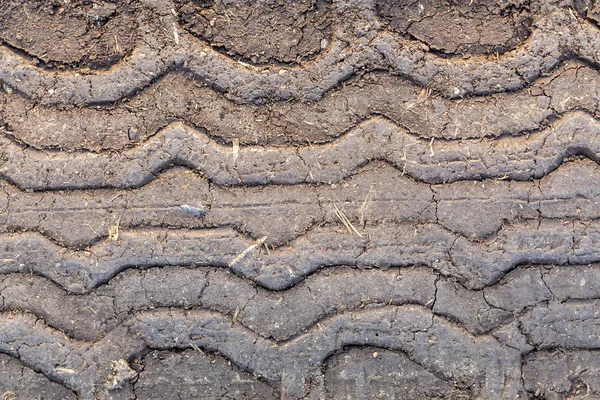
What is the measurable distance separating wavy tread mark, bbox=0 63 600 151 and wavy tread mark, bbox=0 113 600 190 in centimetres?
5

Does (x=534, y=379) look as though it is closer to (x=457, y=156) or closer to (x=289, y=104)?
(x=457, y=156)

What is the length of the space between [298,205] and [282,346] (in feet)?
1.93

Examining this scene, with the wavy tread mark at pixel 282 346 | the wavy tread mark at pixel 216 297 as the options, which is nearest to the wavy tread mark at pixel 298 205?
the wavy tread mark at pixel 216 297

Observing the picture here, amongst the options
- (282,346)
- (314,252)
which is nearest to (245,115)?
(314,252)

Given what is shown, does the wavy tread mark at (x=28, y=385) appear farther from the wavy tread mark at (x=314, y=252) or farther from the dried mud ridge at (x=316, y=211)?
the wavy tread mark at (x=314, y=252)

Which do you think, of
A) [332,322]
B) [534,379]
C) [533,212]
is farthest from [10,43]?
[534,379]

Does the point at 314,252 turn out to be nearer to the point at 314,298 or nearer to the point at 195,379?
the point at 314,298

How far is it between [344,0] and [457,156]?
82cm

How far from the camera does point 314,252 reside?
199cm

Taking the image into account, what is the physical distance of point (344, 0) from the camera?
6.75 ft

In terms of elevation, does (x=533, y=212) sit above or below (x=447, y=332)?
above

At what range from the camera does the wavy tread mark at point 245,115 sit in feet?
6.68

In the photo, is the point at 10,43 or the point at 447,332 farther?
the point at 10,43

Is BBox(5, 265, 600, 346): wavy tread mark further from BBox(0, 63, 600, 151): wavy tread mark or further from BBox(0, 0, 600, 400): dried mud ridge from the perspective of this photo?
BBox(0, 63, 600, 151): wavy tread mark
